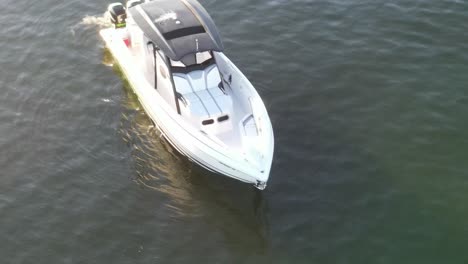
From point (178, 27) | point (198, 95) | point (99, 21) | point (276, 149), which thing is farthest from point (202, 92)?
point (99, 21)

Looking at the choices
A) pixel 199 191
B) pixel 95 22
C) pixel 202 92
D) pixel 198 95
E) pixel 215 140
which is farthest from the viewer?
pixel 95 22

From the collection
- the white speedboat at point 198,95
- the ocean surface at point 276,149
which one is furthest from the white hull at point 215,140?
the ocean surface at point 276,149

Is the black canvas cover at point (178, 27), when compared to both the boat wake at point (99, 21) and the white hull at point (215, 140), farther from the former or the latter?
the boat wake at point (99, 21)

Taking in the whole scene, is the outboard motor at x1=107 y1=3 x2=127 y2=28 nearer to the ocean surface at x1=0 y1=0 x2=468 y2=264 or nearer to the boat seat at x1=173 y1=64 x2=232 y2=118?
the ocean surface at x1=0 y1=0 x2=468 y2=264

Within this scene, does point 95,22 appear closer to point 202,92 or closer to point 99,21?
point 99,21

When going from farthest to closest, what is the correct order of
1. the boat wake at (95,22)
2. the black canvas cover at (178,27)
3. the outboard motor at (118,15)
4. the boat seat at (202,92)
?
the boat wake at (95,22) → the outboard motor at (118,15) → the boat seat at (202,92) → the black canvas cover at (178,27)

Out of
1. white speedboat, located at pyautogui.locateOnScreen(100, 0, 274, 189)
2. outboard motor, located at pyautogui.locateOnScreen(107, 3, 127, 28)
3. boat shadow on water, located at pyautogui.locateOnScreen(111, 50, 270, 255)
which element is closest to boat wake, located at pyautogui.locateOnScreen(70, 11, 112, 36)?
outboard motor, located at pyautogui.locateOnScreen(107, 3, 127, 28)
